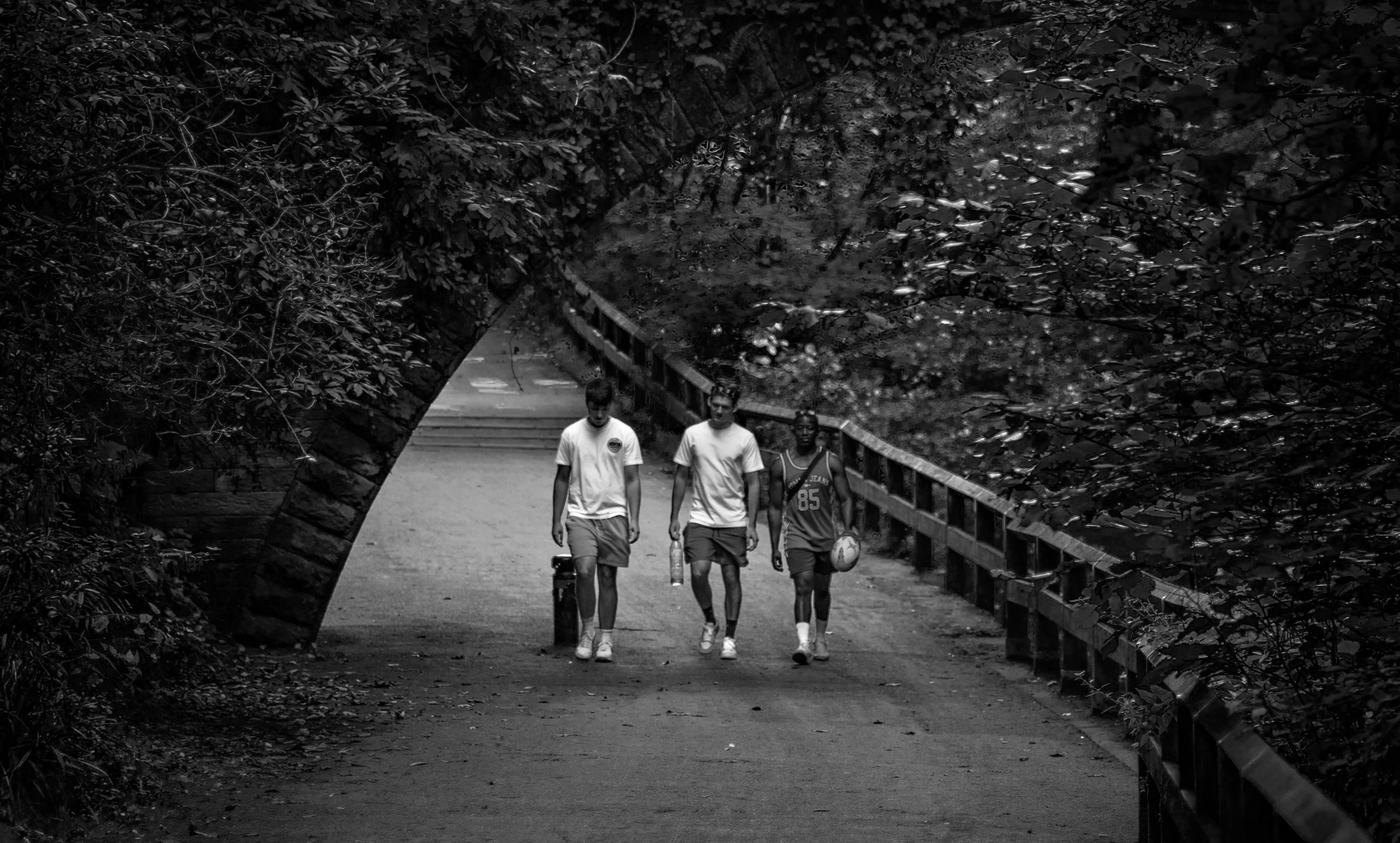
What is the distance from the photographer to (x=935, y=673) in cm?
1084

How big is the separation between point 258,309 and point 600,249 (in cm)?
1124

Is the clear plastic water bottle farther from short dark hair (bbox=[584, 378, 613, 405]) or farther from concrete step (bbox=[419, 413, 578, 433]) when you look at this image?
concrete step (bbox=[419, 413, 578, 433])

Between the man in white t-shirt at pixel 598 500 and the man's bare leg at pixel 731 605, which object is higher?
the man in white t-shirt at pixel 598 500

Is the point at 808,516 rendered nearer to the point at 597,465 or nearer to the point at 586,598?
the point at 597,465

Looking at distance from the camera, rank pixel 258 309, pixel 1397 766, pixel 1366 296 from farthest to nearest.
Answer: pixel 258 309, pixel 1366 296, pixel 1397 766

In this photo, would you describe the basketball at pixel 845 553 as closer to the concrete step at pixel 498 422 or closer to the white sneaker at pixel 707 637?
the white sneaker at pixel 707 637

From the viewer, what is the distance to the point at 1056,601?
33.8 ft

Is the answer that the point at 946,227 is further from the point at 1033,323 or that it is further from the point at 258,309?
the point at 258,309

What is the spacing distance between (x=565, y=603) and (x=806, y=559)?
171 cm

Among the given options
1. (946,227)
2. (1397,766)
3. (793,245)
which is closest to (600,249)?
(793,245)

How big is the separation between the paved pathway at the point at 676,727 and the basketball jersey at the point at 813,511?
826 mm

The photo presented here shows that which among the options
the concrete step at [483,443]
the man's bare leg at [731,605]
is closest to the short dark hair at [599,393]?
the man's bare leg at [731,605]

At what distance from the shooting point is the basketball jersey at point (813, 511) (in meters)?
10.9

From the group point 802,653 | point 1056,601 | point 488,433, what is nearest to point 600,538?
point 802,653
